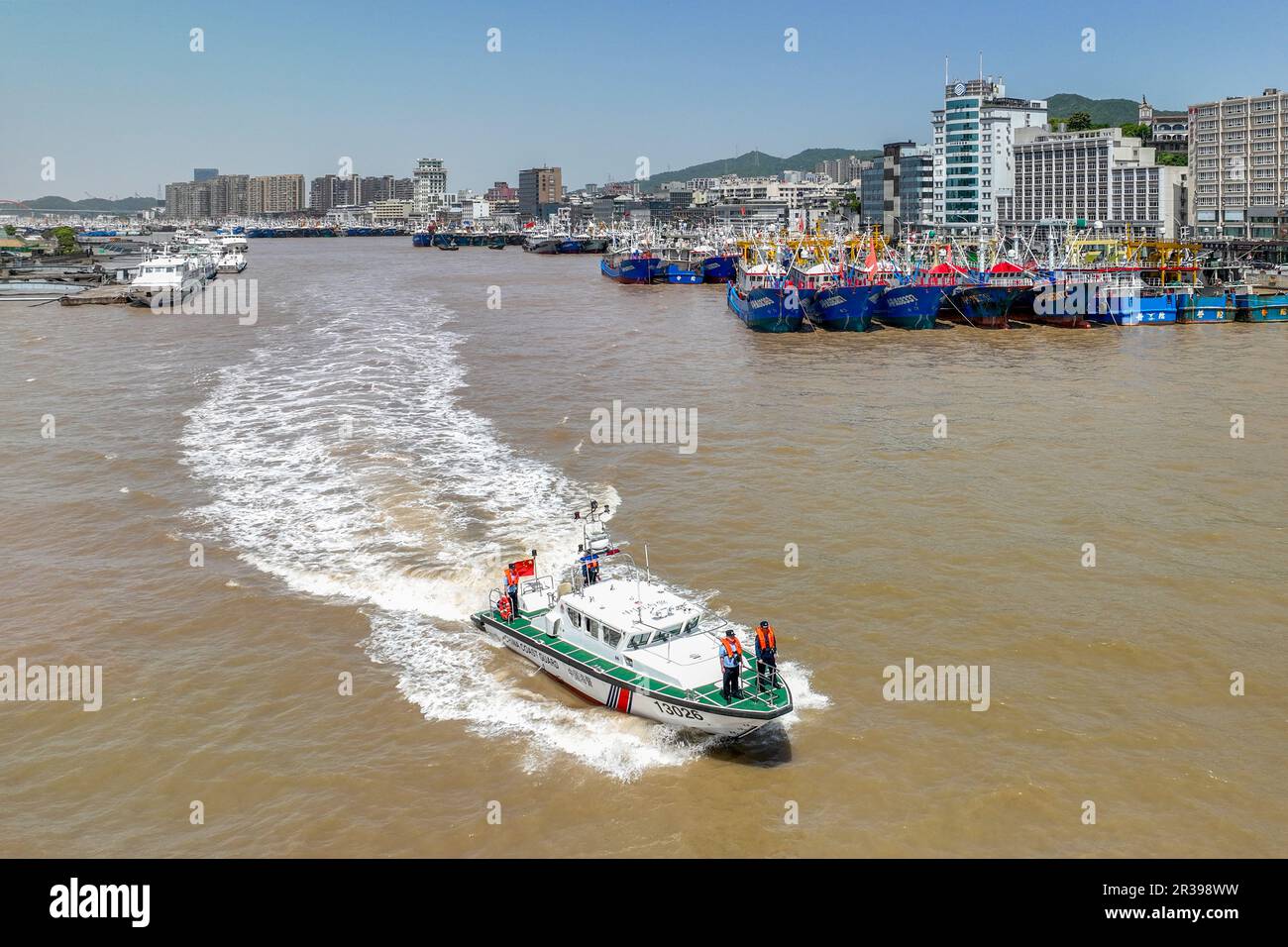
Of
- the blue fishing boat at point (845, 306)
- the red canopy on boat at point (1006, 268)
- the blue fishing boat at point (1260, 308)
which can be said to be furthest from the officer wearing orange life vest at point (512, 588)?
the blue fishing boat at point (1260, 308)

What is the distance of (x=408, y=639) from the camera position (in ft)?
56.1

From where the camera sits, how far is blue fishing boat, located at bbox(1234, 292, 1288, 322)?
6194cm

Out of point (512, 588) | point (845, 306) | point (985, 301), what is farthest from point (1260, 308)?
point (512, 588)

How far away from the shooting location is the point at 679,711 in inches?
537

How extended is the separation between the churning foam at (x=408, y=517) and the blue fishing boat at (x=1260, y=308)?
46790 mm

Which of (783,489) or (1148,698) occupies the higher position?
(783,489)

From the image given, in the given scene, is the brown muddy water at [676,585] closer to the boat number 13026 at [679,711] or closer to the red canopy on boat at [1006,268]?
the boat number 13026 at [679,711]

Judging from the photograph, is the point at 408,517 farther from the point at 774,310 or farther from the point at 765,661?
the point at 774,310

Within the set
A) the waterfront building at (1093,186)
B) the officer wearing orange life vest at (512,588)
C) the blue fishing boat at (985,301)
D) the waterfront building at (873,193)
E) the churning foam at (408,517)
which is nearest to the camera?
the churning foam at (408,517)

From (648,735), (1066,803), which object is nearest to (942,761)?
(1066,803)

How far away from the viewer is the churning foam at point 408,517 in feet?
48.3
